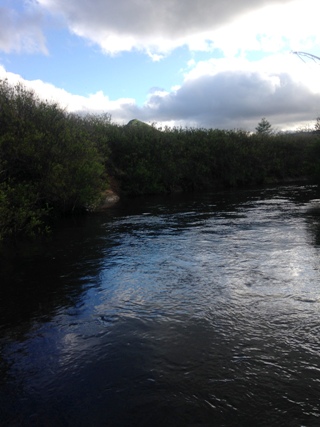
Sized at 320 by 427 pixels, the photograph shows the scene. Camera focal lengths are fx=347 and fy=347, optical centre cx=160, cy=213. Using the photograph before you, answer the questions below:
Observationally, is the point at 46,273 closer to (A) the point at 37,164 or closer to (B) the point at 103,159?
(A) the point at 37,164

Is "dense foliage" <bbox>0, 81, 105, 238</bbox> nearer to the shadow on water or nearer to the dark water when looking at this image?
the shadow on water

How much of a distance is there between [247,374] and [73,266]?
7854 millimetres

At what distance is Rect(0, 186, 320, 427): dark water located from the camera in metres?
4.73

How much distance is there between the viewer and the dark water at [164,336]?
4727mm

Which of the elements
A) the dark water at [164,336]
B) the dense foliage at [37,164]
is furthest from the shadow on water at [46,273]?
the dense foliage at [37,164]

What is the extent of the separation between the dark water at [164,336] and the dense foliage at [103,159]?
277 inches

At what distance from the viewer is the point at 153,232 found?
57.4ft

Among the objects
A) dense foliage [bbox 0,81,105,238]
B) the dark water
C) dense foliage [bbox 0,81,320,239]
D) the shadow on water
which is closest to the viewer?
the dark water

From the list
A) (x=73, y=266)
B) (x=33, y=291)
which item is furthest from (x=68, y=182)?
(x=33, y=291)

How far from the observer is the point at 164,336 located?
6.69 m

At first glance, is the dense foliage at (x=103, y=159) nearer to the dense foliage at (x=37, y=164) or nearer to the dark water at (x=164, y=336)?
the dense foliage at (x=37, y=164)

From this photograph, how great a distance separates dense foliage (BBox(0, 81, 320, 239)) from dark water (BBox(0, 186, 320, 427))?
7043mm

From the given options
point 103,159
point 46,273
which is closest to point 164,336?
point 46,273

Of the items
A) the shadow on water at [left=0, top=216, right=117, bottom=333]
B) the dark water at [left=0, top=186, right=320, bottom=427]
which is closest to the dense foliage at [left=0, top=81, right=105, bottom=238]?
the shadow on water at [left=0, top=216, right=117, bottom=333]
